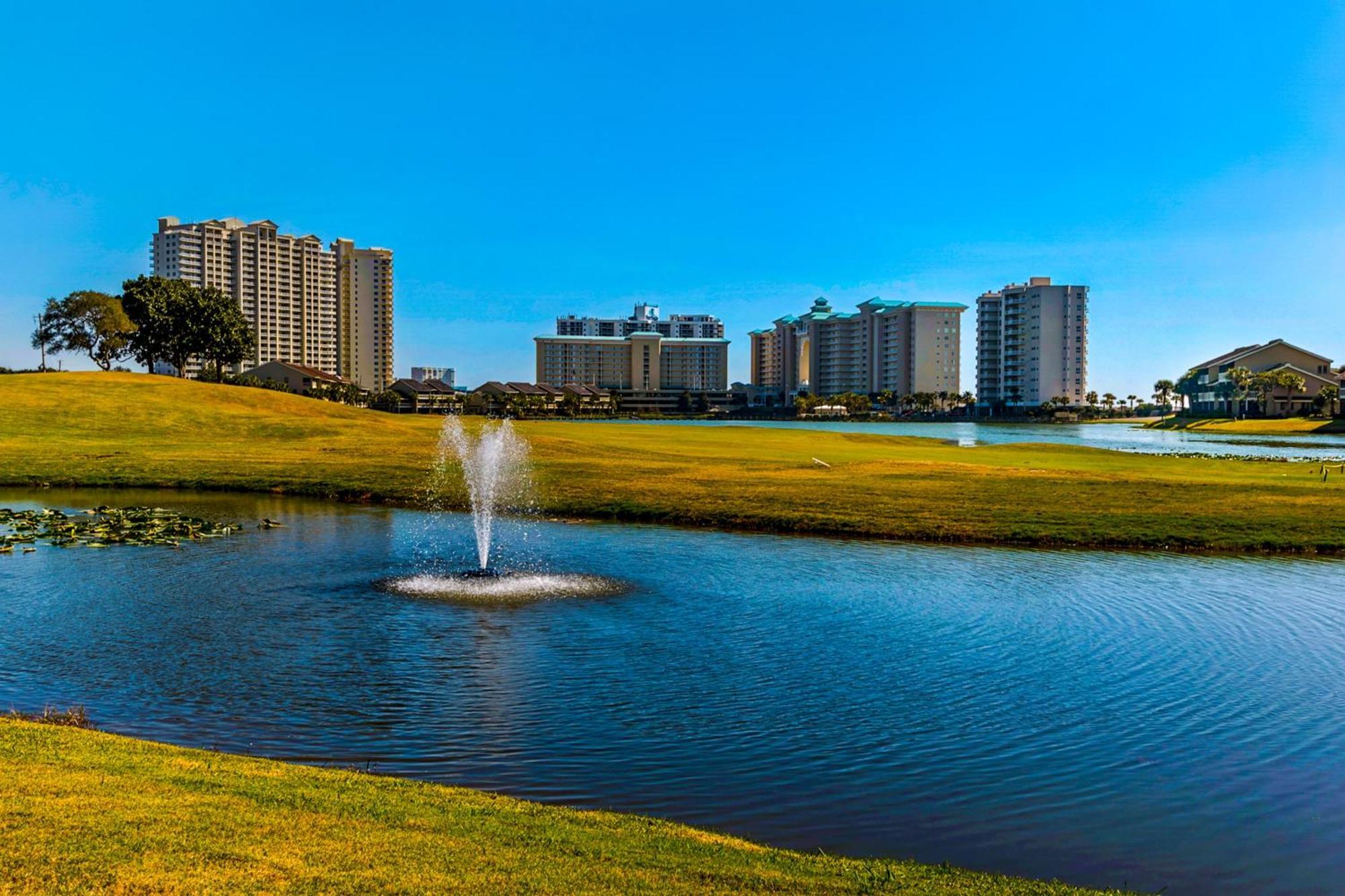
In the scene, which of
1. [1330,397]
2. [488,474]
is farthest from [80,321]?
[1330,397]

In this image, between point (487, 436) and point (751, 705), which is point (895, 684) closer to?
point (751, 705)

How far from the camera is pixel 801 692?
46.3ft

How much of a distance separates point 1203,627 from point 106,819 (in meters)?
17.8

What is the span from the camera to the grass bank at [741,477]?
101 ft

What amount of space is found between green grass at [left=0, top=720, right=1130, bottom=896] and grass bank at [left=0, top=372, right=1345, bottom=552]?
872 inches

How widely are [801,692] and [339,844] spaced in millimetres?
7660

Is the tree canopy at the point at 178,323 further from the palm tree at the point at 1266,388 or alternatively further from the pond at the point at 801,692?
the palm tree at the point at 1266,388

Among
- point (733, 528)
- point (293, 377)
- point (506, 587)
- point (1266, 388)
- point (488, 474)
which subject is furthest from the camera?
point (1266, 388)

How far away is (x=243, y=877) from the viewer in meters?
7.01

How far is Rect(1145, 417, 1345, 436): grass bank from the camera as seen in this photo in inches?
5689

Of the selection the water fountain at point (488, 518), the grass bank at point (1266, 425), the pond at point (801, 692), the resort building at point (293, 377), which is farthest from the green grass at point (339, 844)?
the resort building at point (293, 377)

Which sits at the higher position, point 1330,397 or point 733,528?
point 1330,397

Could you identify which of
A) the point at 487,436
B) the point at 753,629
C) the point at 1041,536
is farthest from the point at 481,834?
the point at 487,436

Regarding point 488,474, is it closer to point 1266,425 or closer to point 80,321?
point 80,321
